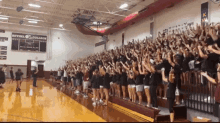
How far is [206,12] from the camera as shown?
982 centimetres

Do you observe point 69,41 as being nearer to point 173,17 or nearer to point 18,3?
point 18,3

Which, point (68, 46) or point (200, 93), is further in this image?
point (68, 46)

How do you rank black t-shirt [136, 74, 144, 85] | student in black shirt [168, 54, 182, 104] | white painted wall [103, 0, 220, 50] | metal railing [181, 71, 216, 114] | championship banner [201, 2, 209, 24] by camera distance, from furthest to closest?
championship banner [201, 2, 209, 24], white painted wall [103, 0, 220, 50], black t-shirt [136, 74, 144, 85], student in black shirt [168, 54, 182, 104], metal railing [181, 71, 216, 114]

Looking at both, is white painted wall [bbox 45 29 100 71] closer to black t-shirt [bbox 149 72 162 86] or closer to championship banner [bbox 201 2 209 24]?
championship banner [bbox 201 2 209 24]

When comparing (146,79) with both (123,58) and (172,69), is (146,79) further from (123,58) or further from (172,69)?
(123,58)

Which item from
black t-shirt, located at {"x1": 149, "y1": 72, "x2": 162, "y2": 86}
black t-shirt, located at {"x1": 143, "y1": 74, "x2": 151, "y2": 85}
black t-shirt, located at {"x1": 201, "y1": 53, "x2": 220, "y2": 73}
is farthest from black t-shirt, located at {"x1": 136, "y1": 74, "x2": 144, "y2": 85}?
black t-shirt, located at {"x1": 201, "y1": 53, "x2": 220, "y2": 73}

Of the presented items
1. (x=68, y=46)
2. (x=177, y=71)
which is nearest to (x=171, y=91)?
(x=177, y=71)

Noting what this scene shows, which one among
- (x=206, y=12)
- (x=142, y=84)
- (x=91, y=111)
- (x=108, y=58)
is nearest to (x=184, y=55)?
(x=142, y=84)

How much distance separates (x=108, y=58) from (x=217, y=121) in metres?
8.01

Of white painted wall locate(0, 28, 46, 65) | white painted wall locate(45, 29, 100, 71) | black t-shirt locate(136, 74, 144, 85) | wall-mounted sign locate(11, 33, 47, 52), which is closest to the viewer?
black t-shirt locate(136, 74, 144, 85)

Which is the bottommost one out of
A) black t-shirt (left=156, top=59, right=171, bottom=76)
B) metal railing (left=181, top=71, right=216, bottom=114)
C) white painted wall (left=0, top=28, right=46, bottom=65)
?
metal railing (left=181, top=71, right=216, bottom=114)

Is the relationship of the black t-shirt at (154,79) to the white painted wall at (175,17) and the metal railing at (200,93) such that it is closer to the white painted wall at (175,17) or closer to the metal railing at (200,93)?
the metal railing at (200,93)

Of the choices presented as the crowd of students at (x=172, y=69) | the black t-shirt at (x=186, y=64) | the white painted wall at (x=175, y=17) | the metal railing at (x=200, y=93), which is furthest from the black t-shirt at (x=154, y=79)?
the white painted wall at (x=175, y=17)

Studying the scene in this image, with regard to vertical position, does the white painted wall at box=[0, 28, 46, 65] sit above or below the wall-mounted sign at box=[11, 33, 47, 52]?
below
